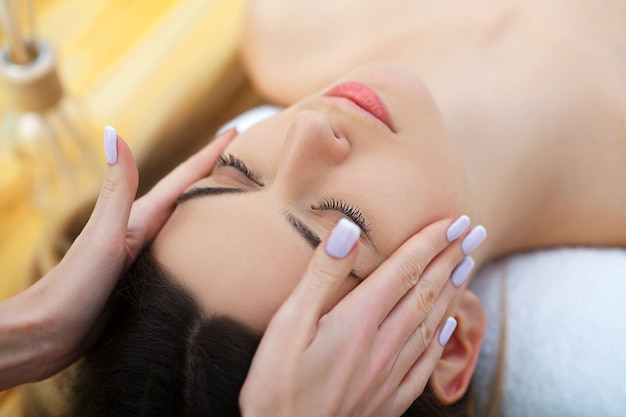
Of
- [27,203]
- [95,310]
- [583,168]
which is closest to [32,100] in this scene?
[27,203]

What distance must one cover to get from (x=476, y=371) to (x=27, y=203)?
1.06 meters

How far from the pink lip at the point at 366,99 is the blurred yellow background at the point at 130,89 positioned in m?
0.61

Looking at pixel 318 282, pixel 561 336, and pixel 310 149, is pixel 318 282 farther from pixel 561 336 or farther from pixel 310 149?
pixel 561 336

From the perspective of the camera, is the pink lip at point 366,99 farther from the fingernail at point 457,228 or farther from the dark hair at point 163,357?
the dark hair at point 163,357

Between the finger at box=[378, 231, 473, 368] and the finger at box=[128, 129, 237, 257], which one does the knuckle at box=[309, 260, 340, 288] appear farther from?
the finger at box=[128, 129, 237, 257]

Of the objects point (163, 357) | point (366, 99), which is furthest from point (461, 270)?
point (163, 357)

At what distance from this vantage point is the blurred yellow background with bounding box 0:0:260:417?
138 cm

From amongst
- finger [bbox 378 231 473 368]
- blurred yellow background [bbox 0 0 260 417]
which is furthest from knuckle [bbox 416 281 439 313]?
blurred yellow background [bbox 0 0 260 417]

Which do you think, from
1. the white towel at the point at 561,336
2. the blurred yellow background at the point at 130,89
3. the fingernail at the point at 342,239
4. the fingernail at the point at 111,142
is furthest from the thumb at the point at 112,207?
the white towel at the point at 561,336

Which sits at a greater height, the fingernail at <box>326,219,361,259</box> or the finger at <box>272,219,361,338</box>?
the fingernail at <box>326,219,361,259</box>

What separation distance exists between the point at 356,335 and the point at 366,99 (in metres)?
0.33

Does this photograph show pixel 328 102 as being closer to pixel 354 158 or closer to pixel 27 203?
pixel 354 158

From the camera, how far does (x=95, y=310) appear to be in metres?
0.77

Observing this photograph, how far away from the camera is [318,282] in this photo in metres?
0.67
